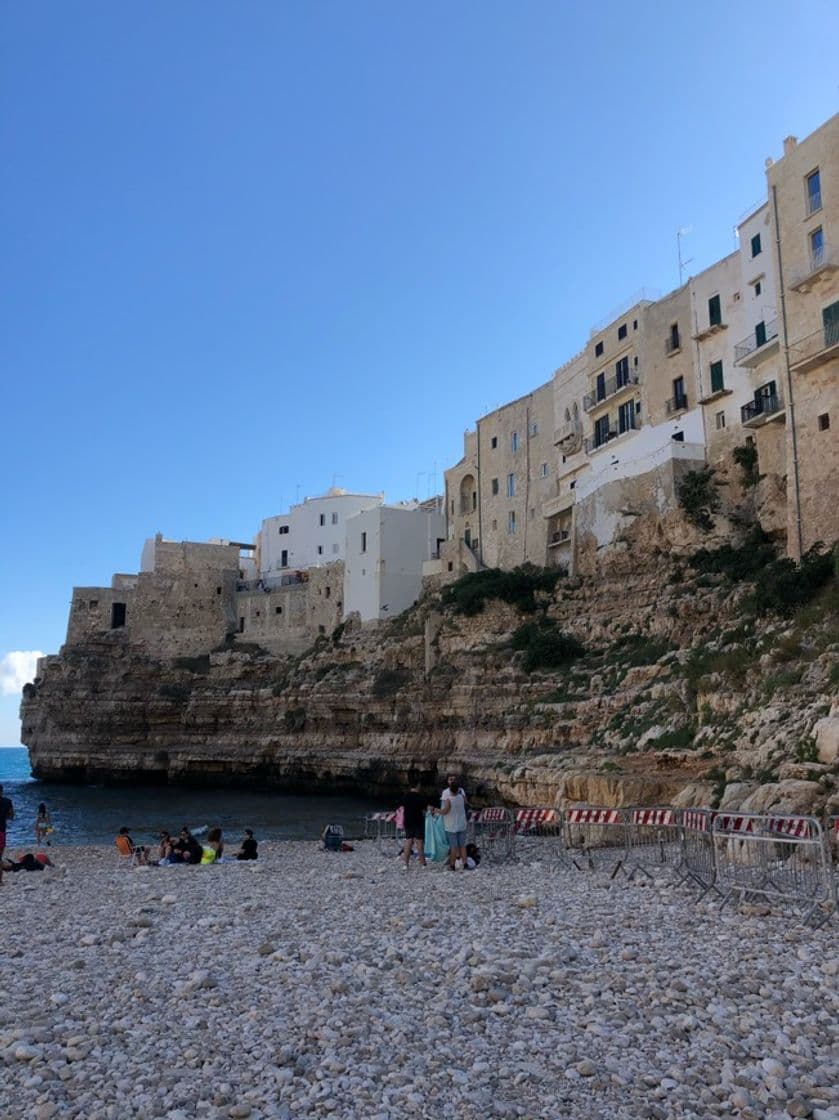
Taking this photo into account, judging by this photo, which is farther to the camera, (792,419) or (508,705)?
(508,705)

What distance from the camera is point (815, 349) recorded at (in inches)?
1027

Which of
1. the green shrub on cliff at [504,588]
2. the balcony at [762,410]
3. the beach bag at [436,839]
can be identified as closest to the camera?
the beach bag at [436,839]

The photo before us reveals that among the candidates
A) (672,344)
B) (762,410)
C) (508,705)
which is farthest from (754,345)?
(508,705)

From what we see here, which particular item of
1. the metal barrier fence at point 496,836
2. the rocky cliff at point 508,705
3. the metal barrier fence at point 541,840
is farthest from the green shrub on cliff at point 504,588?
the metal barrier fence at point 496,836

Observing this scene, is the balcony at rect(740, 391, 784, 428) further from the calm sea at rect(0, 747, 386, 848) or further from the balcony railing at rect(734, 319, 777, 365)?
the calm sea at rect(0, 747, 386, 848)

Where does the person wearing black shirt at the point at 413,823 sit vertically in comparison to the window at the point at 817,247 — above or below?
below

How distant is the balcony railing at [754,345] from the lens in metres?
31.0

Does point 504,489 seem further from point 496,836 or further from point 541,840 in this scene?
point 496,836

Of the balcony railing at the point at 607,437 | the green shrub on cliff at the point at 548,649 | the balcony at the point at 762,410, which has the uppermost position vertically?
the balcony railing at the point at 607,437

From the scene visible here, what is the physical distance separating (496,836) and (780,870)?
7495 millimetres

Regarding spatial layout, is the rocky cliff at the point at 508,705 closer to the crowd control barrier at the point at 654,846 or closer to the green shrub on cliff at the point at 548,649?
the green shrub on cliff at the point at 548,649

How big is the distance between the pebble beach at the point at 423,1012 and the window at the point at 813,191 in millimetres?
24973

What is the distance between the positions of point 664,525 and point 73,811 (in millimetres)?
29578

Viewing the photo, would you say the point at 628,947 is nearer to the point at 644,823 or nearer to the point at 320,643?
the point at 644,823
